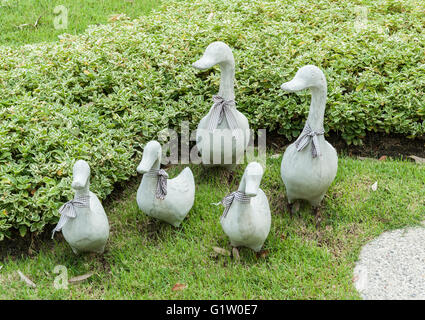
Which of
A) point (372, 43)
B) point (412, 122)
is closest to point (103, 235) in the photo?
point (412, 122)

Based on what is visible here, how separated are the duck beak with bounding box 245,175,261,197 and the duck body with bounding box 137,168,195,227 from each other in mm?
694

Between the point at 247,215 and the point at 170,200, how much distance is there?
601mm

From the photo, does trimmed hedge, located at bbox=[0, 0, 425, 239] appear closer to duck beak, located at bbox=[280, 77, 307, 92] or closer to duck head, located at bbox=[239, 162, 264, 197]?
duck beak, located at bbox=[280, 77, 307, 92]

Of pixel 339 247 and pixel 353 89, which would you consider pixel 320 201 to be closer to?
pixel 339 247

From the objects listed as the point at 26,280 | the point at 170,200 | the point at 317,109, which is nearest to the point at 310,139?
the point at 317,109

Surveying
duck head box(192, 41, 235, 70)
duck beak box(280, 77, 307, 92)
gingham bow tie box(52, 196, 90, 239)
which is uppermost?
duck head box(192, 41, 235, 70)

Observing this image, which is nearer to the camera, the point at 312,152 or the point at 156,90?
the point at 312,152

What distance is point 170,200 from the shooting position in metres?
3.36

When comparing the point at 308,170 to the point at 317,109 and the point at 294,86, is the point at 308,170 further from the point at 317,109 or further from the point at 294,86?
the point at 294,86

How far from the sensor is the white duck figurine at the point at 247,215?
2957mm

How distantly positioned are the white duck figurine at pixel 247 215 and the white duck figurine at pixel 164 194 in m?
0.38

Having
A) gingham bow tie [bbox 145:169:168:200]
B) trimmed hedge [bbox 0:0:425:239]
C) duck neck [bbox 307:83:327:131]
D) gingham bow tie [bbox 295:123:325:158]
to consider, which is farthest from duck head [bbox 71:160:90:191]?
duck neck [bbox 307:83:327:131]

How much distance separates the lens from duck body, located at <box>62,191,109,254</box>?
3.07 metres

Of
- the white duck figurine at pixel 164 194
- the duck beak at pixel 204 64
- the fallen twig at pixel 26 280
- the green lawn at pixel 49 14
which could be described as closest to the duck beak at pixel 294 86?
the duck beak at pixel 204 64
